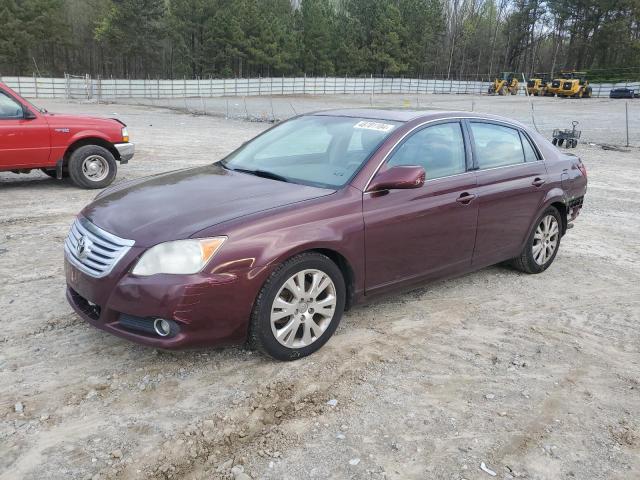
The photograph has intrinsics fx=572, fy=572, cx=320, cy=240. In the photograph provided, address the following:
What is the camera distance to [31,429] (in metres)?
2.93

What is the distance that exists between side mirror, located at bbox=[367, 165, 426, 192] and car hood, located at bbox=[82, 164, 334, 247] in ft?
1.17

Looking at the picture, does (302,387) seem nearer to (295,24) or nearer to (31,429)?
(31,429)

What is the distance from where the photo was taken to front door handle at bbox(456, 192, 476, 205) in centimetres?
450

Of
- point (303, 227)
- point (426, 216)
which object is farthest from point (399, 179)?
point (303, 227)

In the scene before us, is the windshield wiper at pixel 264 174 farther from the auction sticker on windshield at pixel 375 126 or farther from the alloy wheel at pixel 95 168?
the alloy wheel at pixel 95 168

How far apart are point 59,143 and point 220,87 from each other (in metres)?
43.9

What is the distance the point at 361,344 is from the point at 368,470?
52.6 inches

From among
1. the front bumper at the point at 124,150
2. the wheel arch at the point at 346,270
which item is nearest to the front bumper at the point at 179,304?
the wheel arch at the point at 346,270

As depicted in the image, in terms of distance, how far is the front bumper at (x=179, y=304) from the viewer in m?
3.19

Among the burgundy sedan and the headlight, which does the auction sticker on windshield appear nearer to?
the burgundy sedan

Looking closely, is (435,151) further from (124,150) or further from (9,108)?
(9,108)

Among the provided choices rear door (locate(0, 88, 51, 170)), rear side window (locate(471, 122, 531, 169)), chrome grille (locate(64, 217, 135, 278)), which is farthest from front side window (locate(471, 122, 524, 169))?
rear door (locate(0, 88, 51, 170))

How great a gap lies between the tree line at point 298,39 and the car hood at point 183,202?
6521cm

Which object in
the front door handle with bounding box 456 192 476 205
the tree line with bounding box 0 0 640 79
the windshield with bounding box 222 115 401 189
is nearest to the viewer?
the windshield with bounding box 222 115 401 189
